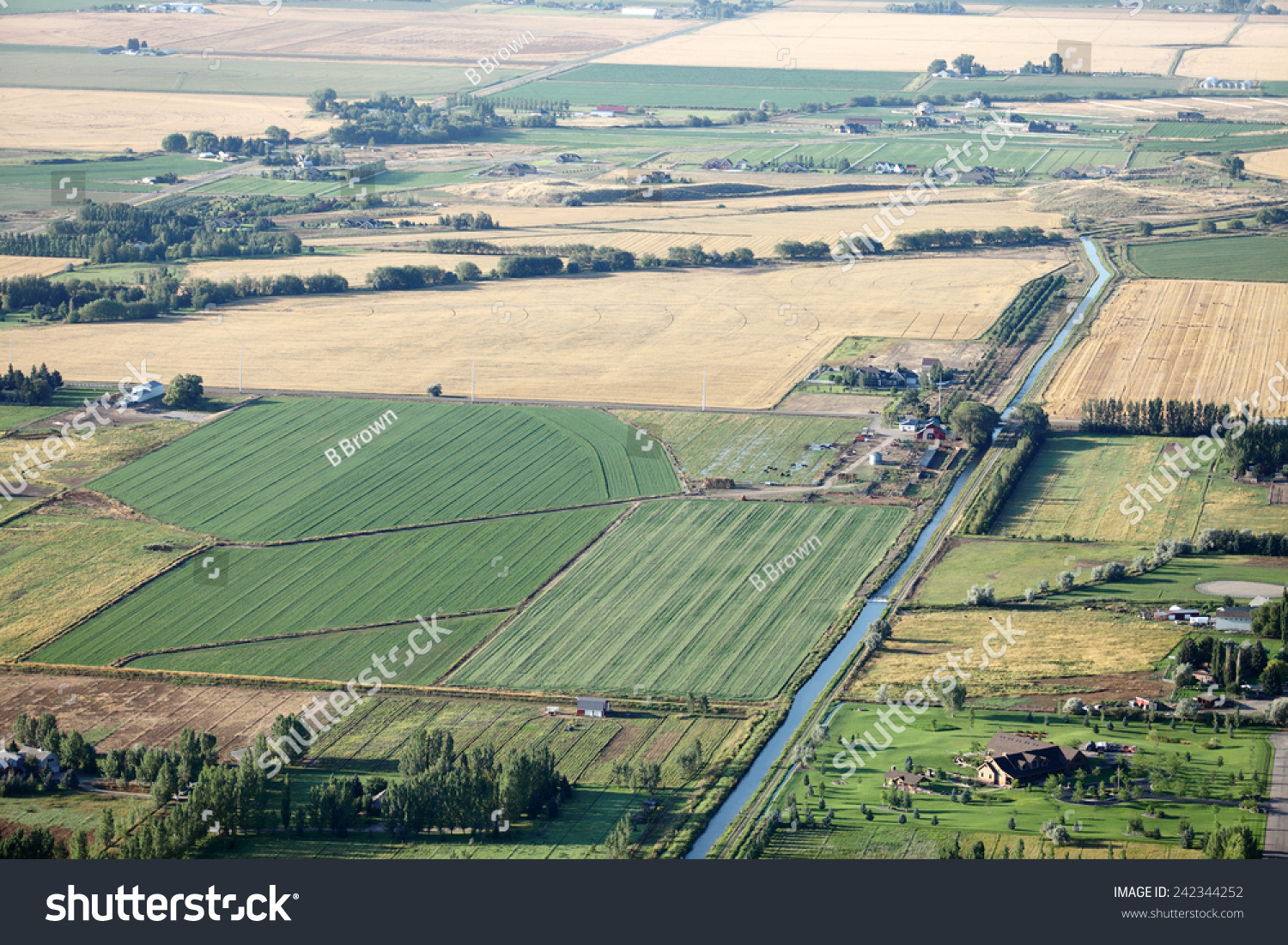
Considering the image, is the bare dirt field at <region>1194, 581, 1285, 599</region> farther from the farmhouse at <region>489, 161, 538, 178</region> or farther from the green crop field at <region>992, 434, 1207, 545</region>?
the farmhouse at <region>489, 161, 538, 178</region>

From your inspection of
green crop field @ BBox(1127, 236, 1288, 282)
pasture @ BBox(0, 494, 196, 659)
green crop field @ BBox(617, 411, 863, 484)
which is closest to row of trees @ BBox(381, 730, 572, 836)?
pasture @ BBox(0, 494, 196, 659)

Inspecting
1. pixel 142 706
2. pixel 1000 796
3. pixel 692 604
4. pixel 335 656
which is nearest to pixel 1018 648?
pixel 1000 796

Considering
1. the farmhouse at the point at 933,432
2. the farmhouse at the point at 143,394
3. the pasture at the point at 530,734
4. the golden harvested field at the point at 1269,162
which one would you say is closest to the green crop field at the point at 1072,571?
the farmhouse at the point at 933,432

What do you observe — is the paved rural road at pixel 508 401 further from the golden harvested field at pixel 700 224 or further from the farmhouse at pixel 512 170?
the farmhouse at pixel 512 170

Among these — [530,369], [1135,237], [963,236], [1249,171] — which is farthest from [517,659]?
[1249,171]

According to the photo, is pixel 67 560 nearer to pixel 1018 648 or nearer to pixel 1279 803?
pixel 1018 648
